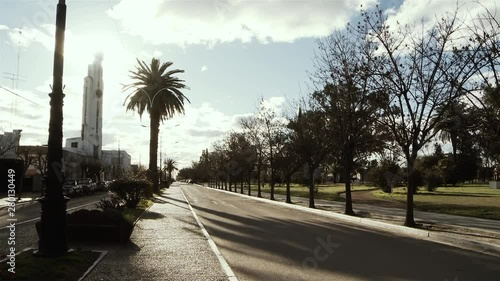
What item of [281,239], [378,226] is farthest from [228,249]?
[378,226]

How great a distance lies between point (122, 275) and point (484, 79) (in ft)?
44.5

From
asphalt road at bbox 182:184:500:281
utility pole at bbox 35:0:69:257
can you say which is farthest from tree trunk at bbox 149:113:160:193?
utility pole at bbox 35:0:69:257

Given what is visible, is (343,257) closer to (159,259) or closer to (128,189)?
(159,259)

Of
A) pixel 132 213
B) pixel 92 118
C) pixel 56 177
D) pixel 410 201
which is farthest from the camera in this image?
pixel 92 118

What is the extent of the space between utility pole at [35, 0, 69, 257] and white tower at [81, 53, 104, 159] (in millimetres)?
111661

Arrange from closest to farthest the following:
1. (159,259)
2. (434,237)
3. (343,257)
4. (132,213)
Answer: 1. (159,259)
2. (343,257)
3. (434,237)
4. (132,213)

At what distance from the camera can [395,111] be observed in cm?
1875

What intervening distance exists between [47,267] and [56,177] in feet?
5.23

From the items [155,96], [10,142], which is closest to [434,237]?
[155,96]

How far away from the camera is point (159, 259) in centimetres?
960

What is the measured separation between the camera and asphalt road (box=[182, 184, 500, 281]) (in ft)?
27.8

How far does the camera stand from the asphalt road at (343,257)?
333 inches

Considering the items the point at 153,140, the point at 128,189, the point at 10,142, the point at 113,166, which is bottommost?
the point at 128,189

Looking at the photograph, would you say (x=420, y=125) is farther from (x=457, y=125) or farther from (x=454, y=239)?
(x=454, y=239)
